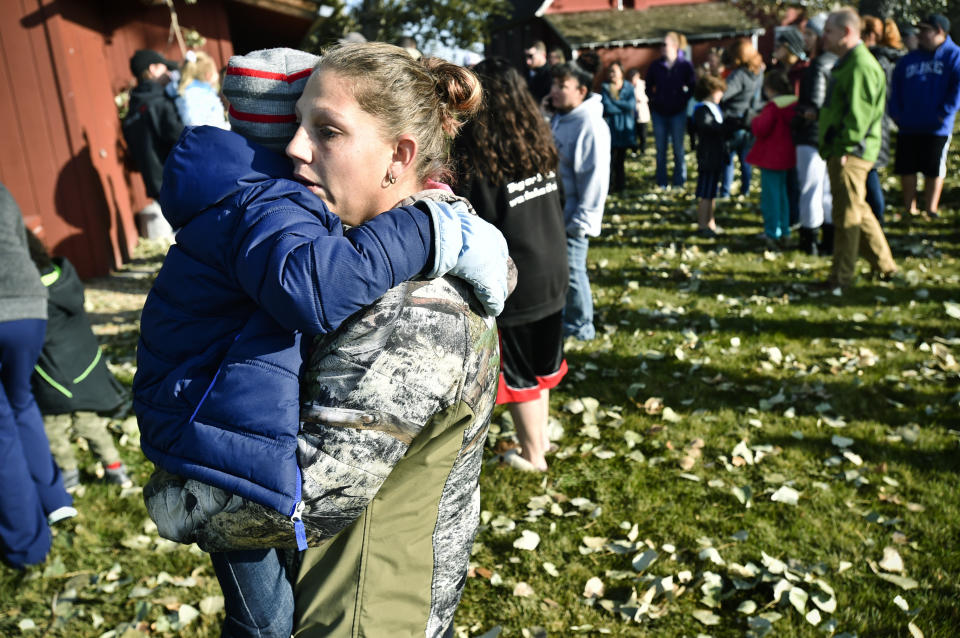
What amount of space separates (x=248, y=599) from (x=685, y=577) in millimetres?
2482

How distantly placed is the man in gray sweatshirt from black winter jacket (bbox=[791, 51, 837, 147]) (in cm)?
365

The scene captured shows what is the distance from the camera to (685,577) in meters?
3.53

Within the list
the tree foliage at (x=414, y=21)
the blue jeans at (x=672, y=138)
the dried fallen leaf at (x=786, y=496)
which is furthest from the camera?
the tree foliage at (x=414, y=21)

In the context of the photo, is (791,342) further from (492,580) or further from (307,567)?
(307,567)

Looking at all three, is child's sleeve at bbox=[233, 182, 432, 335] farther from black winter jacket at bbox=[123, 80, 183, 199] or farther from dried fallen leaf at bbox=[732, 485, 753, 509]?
black winter jacket at bbox=[123, 80, 183, 199]

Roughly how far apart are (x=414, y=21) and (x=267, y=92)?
90.4 feet

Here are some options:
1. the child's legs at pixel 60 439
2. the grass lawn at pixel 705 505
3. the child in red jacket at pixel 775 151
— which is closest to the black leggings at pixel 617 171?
the child in red jacket at pixel 775 151

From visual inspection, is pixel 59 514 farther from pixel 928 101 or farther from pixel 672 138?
pixel 672 138

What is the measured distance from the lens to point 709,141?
1011 centimetres

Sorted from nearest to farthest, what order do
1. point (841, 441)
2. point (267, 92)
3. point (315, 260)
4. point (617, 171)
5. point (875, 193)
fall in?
point (315, 260)
point (267, 92)
point (841, 441)
point (875, 193)
point (617, 171)

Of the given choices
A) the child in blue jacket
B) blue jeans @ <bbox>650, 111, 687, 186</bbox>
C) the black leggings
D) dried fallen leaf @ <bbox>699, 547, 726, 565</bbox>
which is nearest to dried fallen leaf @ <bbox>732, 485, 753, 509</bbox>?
dried fallen leaf @ <bbox>699, 547, 726, 565</bbox>

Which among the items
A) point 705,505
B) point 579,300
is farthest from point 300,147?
point 579,300

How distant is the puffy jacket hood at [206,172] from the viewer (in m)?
1.51

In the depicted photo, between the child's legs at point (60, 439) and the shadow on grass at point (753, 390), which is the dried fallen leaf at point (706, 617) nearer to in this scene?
the shadow on grass at point (753, 390)
